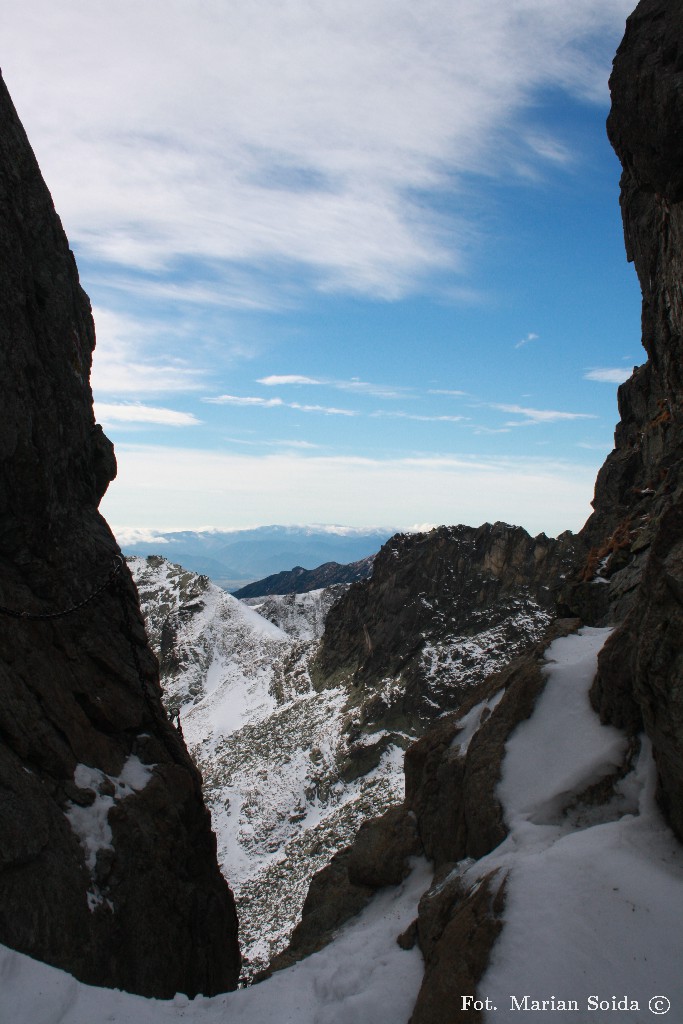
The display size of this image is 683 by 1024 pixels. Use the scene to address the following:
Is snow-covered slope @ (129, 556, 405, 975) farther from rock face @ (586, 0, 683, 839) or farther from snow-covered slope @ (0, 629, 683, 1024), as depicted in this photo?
rock face @ (586, 0, 683, 839)

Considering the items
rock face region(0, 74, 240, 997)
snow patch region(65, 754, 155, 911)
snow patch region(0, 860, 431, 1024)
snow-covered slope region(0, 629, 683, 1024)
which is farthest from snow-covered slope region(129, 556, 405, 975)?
snow-covered slope region(0, 629, 683, 1024)

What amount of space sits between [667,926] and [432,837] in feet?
25.5

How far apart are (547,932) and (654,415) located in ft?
85.3

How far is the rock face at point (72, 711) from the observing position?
11188 mm

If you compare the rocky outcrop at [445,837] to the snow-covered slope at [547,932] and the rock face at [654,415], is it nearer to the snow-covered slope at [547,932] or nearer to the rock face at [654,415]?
the snow-covered slope at [547,932]

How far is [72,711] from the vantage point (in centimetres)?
1440

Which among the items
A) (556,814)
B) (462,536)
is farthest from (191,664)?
(556,814)

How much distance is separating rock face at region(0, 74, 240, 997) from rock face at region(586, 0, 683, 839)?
413 inches

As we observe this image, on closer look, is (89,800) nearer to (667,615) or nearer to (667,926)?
(667,926)

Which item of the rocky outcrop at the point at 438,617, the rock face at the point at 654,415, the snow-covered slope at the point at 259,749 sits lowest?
the snow-covered slope at the point at 259,749

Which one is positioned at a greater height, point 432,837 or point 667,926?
point 667,926

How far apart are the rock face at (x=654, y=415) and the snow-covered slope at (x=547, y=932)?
2.84 ft

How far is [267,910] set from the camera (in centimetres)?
3328

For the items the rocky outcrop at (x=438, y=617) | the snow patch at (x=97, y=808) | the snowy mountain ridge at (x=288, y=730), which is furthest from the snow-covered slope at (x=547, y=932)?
the rocky outcrop at (x=438, y=617)
